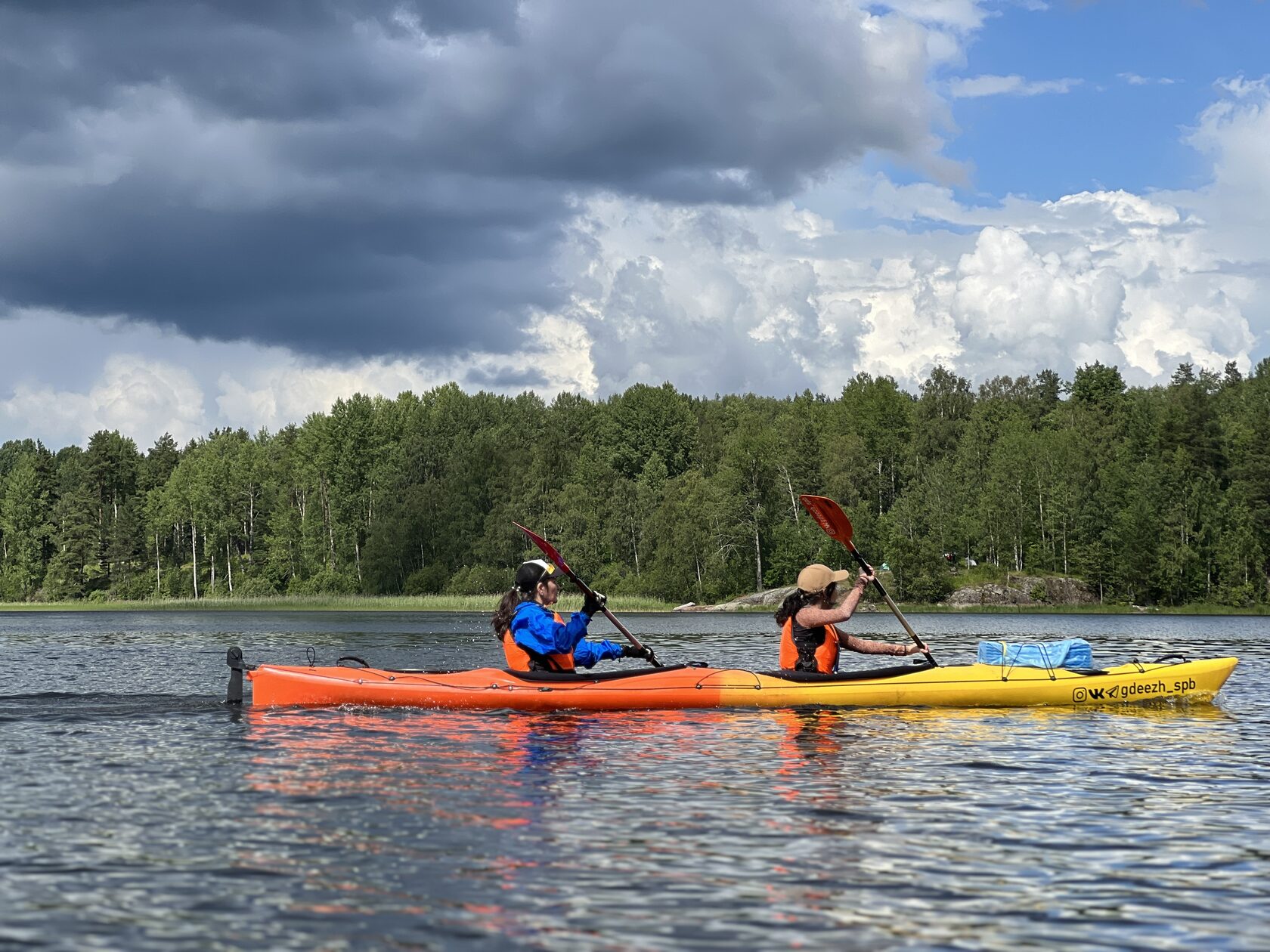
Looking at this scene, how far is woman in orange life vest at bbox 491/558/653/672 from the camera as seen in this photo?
50.1 ft

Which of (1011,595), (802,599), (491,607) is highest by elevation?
(802,599)

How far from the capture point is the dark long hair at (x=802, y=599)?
15297mm

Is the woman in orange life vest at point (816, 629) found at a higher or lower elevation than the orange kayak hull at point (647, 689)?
higher

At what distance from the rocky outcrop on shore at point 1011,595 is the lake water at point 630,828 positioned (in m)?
53.9

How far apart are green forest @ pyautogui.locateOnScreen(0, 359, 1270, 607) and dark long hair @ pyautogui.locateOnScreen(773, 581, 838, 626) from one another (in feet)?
159

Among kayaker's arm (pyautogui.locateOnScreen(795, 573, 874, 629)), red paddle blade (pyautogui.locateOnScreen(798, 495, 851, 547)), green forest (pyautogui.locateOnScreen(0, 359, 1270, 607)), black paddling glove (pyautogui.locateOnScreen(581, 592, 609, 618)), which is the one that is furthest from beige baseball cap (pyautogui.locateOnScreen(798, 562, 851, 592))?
green forest (pyautogui.locateOnScreen(0, 359, 1270, 607))

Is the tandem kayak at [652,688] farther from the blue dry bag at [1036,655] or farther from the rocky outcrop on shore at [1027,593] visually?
the rocky outcrop on shore at [1027,593]

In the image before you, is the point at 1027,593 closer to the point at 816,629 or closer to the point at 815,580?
the point at 816,629

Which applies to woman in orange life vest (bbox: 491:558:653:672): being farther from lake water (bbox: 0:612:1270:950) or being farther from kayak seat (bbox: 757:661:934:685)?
kayak seat (bbox: 757:661:934:685)

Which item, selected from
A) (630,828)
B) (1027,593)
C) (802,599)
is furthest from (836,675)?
(1027,593)

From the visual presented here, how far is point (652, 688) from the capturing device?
15305mm

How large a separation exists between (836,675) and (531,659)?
366 cm

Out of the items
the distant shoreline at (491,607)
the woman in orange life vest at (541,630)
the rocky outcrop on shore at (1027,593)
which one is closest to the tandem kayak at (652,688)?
the woman in orange life vest at (541,630)

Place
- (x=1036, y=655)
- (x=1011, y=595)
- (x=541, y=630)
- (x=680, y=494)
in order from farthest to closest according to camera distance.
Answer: (x=680, y=494) → (x=1011, y=595) → (x=1036, y=655) → (x=541, y=630)
